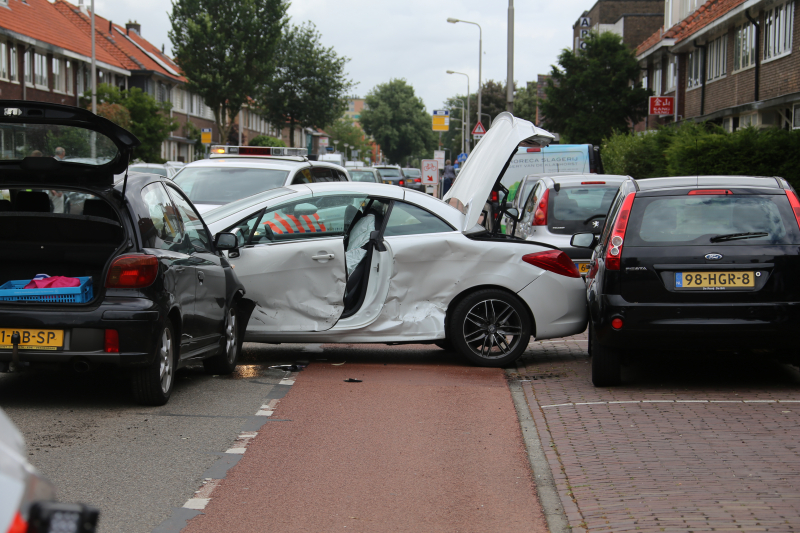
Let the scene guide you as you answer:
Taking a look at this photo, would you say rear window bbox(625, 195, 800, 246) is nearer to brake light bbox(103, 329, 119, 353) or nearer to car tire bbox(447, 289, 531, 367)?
→ car tire bbox(447, 289, 531, 367)

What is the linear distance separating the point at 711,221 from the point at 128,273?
A: 13.7 ft

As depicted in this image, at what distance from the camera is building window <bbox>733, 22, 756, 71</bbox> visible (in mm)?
27719

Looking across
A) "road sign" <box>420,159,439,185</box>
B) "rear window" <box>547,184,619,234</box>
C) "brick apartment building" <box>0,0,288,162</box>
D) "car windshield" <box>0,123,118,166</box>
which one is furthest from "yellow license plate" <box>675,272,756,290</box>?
"brick apartment building" <box>0,0,288,162</box>

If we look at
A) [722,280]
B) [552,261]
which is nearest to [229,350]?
[552,261]

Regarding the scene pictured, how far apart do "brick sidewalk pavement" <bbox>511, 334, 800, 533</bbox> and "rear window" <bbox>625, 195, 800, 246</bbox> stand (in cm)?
116

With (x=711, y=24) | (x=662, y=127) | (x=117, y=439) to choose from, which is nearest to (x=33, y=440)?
(x=117, y=439)

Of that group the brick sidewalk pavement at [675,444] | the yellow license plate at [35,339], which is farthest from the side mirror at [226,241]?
the brick sidewalk pavement at [675,444]

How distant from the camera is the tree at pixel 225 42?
5416 centimetres

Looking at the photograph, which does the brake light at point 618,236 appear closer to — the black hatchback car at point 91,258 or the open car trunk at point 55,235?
the black hatchback car at point 91,258

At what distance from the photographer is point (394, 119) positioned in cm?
13550

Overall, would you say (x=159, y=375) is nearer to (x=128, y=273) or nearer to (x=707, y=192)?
(x=128, y=273)

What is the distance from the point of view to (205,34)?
178ft

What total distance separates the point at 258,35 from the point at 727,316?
51709mm

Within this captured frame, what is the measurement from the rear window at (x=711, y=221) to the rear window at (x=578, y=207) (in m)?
5.58
